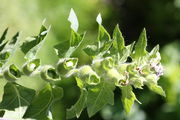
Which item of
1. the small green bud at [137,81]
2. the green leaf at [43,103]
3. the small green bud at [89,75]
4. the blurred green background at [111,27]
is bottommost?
the blurred green background at [111,27]

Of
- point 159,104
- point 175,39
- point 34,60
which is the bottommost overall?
point 159,104

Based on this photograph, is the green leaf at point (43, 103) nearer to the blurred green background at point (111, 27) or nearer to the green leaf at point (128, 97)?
the green leaf at point (128, 97)

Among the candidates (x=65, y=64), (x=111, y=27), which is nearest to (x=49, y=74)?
(x=65, y=64)

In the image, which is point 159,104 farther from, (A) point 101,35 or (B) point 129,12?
(A) point 101,35

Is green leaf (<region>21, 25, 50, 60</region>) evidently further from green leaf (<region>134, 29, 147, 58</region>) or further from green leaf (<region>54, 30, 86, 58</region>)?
green leaf (<region>134, 29, 147, 58</region>)

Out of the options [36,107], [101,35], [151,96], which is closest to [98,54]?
[101,35]

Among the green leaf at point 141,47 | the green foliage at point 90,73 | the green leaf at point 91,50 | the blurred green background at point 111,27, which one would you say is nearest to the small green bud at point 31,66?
the green foliage at point 90,73

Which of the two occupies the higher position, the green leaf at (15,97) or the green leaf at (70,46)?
the green leaf at (70,46)

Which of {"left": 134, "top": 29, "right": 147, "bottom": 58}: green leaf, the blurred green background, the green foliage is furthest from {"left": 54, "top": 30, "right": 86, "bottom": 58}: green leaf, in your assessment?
the blurred green background
